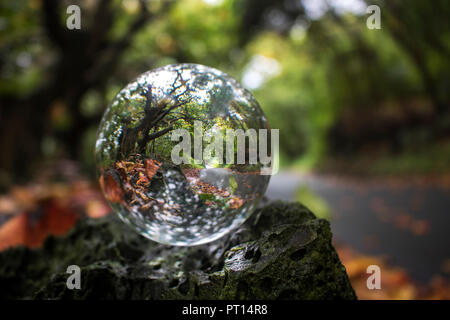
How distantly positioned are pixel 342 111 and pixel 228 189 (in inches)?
468

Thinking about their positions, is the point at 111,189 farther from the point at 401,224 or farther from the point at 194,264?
the point at 401,224

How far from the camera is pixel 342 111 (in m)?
12.2

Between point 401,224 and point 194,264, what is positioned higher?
point 194,264

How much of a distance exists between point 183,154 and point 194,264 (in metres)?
0.60

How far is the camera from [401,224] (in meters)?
5.36

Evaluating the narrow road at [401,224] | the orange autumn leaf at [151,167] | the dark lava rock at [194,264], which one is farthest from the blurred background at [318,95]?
the orange autumn leaf at [151,167]

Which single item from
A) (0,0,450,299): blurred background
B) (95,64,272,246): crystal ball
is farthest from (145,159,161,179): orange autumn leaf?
(0,0,450,299): blurred background

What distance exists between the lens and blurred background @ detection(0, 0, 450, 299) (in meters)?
4.09

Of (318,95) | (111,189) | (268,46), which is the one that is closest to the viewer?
(111,189)

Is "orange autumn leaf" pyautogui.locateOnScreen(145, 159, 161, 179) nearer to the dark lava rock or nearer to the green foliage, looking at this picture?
the dark lava rock

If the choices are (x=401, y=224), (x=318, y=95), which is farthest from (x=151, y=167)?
(x=318, y=95)
